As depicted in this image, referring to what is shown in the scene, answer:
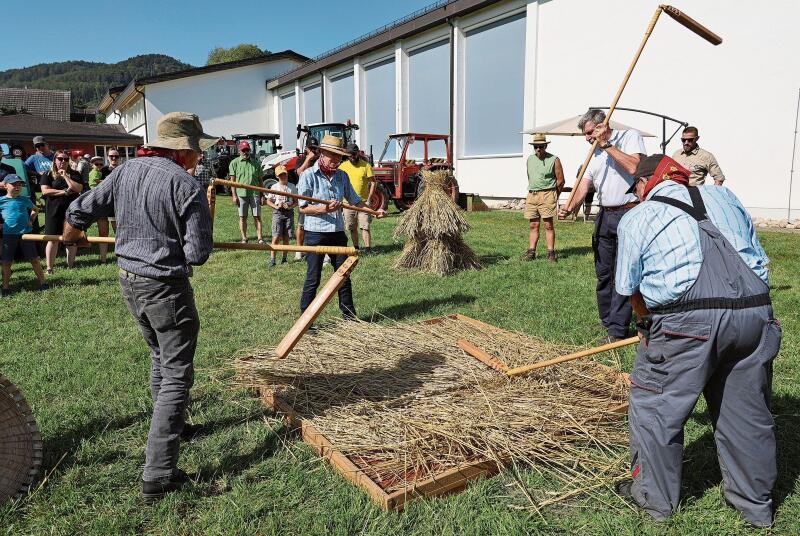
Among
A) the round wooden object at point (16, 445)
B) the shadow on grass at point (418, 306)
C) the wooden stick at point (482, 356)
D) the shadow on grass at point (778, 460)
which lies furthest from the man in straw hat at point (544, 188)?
the round wooden object at point (16, 445)

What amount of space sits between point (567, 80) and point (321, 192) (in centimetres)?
1231

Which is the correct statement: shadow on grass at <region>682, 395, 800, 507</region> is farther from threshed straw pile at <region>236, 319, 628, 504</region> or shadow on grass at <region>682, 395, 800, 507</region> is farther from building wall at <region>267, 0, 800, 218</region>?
building wall at <region>267, 0, 800, 218</region>

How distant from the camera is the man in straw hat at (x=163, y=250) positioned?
276 cm

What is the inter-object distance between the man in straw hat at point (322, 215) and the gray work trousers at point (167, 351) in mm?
2559

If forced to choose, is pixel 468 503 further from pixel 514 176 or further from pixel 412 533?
pixel 514 176

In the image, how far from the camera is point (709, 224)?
8.29ft

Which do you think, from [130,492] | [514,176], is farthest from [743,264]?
[514,176]

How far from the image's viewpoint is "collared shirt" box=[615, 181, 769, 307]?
2486mm

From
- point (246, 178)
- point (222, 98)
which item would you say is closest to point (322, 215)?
point (246, 178)

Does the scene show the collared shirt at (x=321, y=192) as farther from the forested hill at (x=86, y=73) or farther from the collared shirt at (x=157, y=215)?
the forested hill at (x=86, y=73)

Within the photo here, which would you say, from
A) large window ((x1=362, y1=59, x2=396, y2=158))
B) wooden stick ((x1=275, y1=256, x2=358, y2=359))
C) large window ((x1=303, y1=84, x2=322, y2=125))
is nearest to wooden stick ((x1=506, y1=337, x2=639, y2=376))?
wooden stick ((x1=275, y1=256, x2=358, y2=359))

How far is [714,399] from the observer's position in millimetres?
2635

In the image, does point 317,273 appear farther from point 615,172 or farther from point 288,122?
point 288,122

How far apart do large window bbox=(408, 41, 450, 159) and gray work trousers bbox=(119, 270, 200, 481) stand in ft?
55.2
